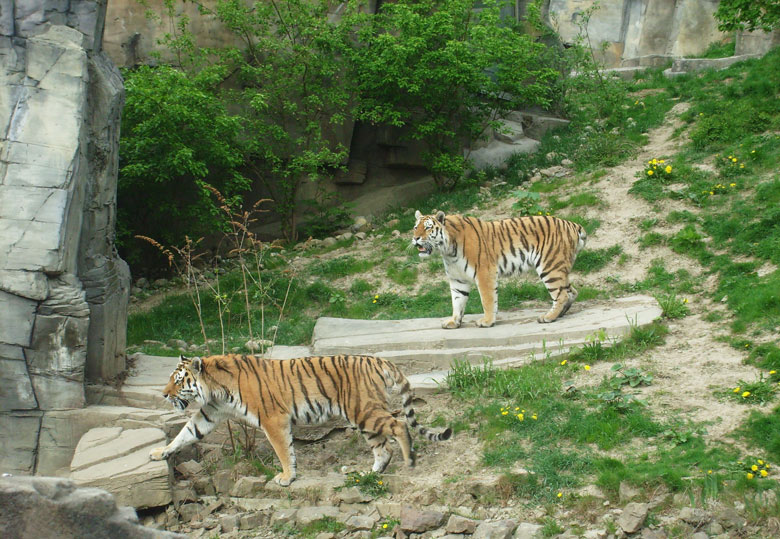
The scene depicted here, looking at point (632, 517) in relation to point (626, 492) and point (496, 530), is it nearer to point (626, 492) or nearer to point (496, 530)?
point (626, 492)

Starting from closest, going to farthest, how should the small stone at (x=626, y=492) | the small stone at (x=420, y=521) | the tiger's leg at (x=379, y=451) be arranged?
1. the small stone at (x=626, y=492)
2. the small stone at (x=420, y=521)
3. the tiger's leg at (x=379, y=451)

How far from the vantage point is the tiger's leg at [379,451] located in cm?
638

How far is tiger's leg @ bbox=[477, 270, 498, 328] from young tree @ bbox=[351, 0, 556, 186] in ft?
16.4

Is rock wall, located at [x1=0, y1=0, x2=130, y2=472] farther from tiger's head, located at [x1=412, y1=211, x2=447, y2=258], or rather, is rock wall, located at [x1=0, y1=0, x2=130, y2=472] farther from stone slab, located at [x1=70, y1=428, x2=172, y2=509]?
tiger's head, located at [x1=412, y1=211, x2=447, y2=258]

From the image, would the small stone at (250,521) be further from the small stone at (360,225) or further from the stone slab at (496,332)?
the small stone at (360,225)

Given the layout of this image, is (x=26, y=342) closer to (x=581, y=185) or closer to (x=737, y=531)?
(x=737, y=531)

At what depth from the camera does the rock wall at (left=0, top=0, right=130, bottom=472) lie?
6938 millimetres

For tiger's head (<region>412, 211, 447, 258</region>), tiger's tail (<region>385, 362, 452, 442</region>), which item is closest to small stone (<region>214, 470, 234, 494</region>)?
tiger's tail (<region>385, 362, 452, 442</region>)

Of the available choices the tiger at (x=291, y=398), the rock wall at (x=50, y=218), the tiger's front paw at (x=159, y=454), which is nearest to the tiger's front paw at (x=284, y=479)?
the tiger at (x=291, y=398)

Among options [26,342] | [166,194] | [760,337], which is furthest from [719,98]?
[26,342]

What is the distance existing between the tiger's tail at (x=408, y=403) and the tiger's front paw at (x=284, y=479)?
1.03 meters

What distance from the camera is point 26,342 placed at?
6.92 m

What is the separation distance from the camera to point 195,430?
261 inches

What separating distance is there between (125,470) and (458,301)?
406 cm
